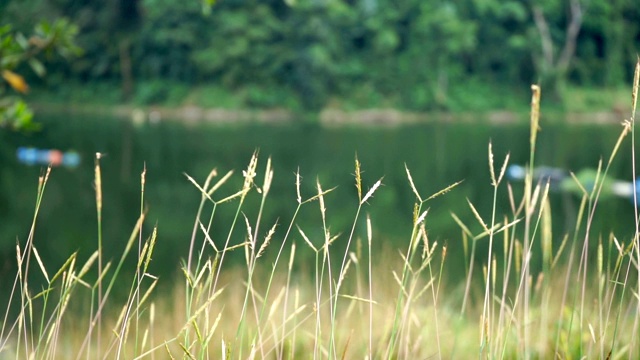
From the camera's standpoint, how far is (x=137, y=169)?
17625 mm

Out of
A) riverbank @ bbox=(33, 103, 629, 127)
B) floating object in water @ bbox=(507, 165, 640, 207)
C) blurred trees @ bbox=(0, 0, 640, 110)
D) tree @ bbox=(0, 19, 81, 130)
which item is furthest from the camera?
blurred trees @ bbox=(0, 0, 640, 110)

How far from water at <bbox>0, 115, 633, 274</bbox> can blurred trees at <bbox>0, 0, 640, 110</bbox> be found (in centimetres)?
698

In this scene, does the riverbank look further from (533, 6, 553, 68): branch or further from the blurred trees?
(533, 6, 553, 68): branch

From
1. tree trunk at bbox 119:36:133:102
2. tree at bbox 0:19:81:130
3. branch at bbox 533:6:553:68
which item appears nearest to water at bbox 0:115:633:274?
tree at bbox 0:19:81:130

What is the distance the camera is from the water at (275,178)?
37.2 ft

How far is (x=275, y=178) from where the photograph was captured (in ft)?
56.9

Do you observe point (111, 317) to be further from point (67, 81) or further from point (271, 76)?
point (67, 81)

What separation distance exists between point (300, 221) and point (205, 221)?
148cm

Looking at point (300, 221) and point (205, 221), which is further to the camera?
point (300, 221)

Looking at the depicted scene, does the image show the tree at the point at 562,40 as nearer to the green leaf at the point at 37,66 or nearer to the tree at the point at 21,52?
the green leaf at the point at 37,66

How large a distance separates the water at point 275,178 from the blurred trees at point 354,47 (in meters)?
6.98

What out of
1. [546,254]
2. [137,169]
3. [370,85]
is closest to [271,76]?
[370,85]

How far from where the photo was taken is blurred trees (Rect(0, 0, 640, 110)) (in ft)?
122

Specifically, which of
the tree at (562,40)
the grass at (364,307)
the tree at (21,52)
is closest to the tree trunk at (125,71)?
the tree at (562,40)
